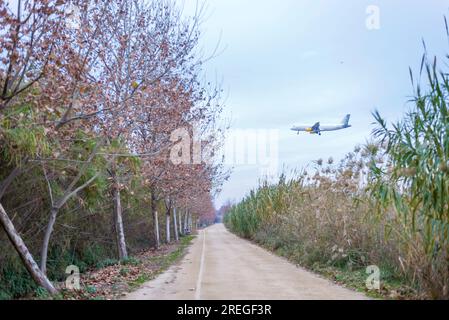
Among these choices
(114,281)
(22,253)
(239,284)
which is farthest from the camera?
(114,281)

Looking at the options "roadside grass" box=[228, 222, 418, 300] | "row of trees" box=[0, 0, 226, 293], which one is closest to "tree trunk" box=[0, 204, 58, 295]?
"row of trees" box=[0, 0, 226, 293]

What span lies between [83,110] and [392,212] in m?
6.47

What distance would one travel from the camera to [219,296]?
8.32 metres

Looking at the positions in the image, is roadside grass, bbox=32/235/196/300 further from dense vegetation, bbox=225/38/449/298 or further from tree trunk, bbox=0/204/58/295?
dense vegetation, bbox=225/38/449/298

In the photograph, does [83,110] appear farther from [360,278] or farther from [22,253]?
[360,278]

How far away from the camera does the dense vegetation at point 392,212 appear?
6.84 m

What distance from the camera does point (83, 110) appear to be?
9602 millimetres

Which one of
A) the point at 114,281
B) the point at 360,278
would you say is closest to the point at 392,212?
the point at 360,278

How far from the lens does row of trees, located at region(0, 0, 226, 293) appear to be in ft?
26.2

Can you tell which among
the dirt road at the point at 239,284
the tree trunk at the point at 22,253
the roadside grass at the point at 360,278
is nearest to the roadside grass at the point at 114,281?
the tree trunk at the point at 22,253

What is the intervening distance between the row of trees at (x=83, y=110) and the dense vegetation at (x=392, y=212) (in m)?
4.80

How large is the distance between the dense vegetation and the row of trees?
4.80 m

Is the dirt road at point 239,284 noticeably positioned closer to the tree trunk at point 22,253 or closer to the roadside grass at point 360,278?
the roadside grass at point 360,278
